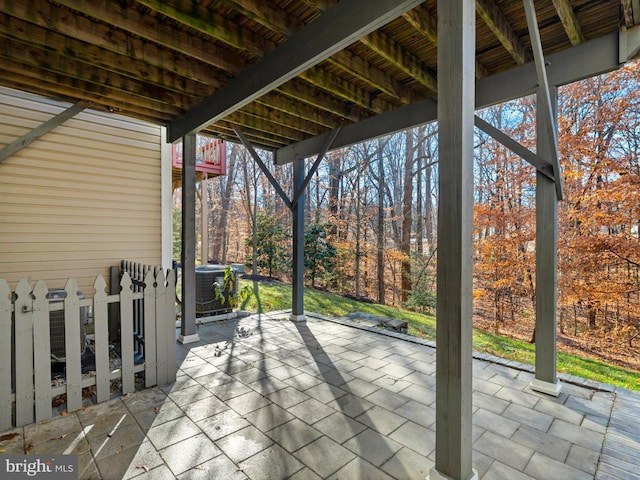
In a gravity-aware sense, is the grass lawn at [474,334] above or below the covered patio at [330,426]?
below

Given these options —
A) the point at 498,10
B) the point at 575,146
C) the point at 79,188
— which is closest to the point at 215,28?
the point at 498,10

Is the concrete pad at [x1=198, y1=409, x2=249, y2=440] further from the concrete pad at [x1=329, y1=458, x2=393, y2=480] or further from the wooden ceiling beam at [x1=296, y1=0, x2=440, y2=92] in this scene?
the wooden ceiling beam at [x1=296, y1=0, x2=440, y2=92]

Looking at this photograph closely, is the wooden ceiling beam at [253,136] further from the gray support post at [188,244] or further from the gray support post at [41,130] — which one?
the gray support post at [41,130]

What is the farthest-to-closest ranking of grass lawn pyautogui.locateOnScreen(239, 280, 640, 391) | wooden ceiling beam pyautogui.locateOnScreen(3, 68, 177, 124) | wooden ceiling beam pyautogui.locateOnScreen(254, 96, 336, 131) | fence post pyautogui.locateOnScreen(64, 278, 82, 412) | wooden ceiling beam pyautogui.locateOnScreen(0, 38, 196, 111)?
grass lawn pyautogui.locateOnScreen(239, 280, 640, 391)
wooden ceiling beam pyautogui.locateOnScreen(254, 96, 336, 131)
wooden ceiling beam pyautogui.locateOnScreen(3, 68, 177, 124)
wooden ceiling beam pyautogui.locateOnScreen(0, 38, 196, 111)
fence post pyautogui.locateOnScreen(64, 278, 82, 412)

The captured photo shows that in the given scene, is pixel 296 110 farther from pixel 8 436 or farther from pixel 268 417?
pixel 8 436

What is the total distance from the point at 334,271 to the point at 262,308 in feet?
12.7

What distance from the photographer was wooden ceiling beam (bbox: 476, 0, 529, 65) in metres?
2.25

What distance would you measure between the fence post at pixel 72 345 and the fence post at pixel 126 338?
0.99 feet

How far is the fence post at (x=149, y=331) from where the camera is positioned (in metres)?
2.79

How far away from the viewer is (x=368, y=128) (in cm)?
422

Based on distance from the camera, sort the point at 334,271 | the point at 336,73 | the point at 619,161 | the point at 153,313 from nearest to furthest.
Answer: the point at 153,313
the point at 336,73
the point at 619,161
the point at 334,271

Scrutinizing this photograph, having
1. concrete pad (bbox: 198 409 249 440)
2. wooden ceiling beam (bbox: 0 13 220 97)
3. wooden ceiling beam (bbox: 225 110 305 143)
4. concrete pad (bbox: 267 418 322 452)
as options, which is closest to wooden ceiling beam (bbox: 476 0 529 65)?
wooden ceiling beam (bbox: 0 13 220 97)

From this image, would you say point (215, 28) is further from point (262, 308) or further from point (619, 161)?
point (619, 161)

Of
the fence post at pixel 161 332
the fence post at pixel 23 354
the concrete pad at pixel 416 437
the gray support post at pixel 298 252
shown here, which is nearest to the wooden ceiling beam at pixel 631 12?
the concrete pad at pixel 416 437
